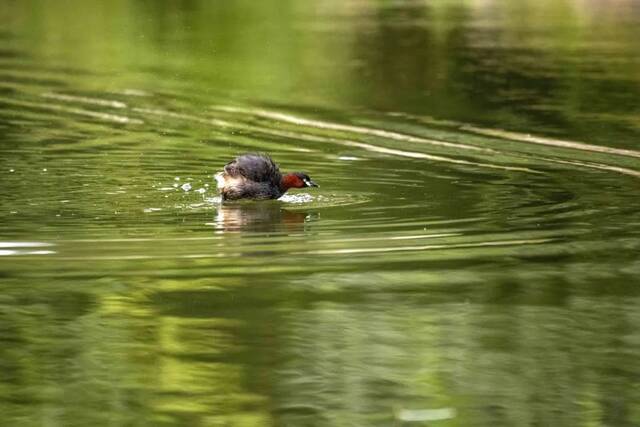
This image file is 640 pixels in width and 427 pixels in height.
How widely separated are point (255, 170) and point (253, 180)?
14 cm

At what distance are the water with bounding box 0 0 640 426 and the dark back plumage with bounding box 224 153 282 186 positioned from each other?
237 millimetres

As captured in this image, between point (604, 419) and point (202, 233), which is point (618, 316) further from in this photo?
point (202, 233)

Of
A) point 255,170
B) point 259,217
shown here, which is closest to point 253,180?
point 255,170

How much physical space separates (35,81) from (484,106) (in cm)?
668

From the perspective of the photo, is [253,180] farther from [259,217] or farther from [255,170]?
[259,217]

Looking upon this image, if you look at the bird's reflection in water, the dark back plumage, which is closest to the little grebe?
the dark back plumage

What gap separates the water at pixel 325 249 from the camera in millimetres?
8672

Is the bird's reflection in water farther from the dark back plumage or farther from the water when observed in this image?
the dark back plumage

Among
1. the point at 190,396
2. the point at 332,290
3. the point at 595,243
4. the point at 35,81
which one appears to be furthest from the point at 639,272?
the point at 35,81

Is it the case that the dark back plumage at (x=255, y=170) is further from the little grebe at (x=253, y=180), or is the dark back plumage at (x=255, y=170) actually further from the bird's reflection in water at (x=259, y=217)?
the bird's reflection in water at (x=259, y=217)

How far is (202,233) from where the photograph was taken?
43.9ft

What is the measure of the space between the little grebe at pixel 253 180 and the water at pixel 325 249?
14 centimetres

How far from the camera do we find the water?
8.67 metres

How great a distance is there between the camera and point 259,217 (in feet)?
48.2
